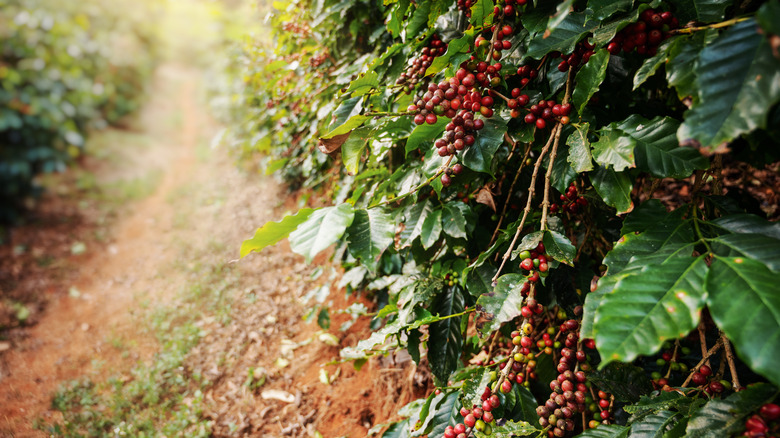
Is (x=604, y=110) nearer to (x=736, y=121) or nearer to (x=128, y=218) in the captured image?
(x=736, y=121)

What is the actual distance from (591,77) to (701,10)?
0.26m

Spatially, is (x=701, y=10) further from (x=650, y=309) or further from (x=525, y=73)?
(x=650, y=309)

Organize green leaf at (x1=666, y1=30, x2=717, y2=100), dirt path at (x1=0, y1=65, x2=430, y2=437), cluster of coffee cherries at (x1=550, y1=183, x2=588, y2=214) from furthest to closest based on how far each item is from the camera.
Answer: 1. dirt path at (x1=0, y1=65, x2=430, y2=437)
2. cluster of coffee cherries at (x1=550, y1=183, x2=588, y2=214)
3. green leaf at (x1=666, y1=30, x2=717, y2=100)

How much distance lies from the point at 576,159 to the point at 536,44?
0.34 metres

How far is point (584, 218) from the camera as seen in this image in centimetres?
136

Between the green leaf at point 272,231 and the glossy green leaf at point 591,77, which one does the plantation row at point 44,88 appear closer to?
the green leaf at point 272,231

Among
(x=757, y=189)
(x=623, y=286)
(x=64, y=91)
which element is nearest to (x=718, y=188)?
(x=623, y=286)

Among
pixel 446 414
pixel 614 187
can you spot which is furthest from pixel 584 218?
pixel 446 414

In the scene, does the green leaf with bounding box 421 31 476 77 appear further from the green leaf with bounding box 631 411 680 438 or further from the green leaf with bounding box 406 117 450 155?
the green leaf with bounding box 631 411 680 438

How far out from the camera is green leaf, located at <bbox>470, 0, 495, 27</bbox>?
3.66 feet

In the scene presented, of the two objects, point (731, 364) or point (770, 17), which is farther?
point (731, 364)

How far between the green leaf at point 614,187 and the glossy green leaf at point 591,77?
180mm

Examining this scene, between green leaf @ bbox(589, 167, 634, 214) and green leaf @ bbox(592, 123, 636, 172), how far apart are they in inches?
3.0

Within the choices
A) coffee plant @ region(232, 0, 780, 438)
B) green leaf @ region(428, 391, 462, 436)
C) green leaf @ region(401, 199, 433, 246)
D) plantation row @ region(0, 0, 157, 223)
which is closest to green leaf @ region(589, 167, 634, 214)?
coffee plant @ region(232, 0, 780, 438)
